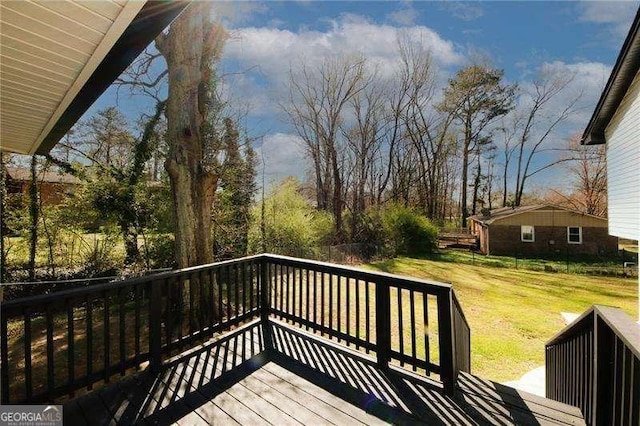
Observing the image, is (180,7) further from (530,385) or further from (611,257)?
(611,257)

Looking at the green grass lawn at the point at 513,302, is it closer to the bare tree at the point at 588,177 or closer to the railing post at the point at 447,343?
the railing post at the point at 447,343

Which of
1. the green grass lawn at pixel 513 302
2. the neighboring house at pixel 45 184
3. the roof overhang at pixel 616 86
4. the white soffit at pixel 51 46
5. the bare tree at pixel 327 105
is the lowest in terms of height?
the green grass lawn at pixel 513 302

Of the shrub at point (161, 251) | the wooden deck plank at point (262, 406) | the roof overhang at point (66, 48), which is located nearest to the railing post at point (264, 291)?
the wooden deck plank at point (262, 406)

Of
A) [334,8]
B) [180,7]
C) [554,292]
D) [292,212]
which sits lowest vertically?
[554,292]

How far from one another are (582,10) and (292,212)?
15.4 meters

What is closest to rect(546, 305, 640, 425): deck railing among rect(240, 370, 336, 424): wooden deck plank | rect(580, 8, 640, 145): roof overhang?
rect(240, 370, 336, 424): wooden deck plank

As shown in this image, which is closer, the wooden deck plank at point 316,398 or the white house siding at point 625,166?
the wooden deck plank at point 316,398

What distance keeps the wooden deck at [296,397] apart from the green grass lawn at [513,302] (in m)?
2.98

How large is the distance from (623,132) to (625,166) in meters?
0.77

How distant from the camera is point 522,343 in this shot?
19.9 ft

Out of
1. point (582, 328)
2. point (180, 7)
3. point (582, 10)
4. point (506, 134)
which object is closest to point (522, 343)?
point (582, 328)

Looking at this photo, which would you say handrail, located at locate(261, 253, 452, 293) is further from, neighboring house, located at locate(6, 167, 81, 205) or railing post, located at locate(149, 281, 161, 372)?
neighboring house, located at locate(6, 167, 81, 205)

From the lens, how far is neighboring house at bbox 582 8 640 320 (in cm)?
545

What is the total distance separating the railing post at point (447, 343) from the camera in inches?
93.0
